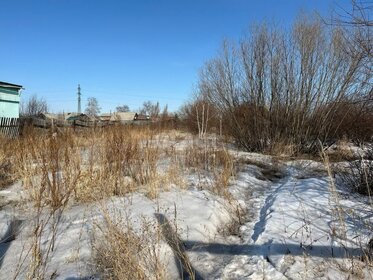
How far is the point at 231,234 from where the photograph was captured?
3.12m

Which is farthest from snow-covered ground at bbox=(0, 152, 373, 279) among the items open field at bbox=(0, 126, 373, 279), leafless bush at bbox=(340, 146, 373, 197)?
leafless bush at bbox=(340, 146, 373, 197)

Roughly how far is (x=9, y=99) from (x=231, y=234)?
1549cm

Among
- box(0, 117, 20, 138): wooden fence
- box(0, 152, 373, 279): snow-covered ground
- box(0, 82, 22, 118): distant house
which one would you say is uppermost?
box(0, 82, 22, 118): distant house

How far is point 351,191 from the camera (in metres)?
4.45

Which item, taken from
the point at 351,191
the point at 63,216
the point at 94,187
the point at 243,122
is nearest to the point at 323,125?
the point at 243,122

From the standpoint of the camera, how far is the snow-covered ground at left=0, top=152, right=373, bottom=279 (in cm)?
227

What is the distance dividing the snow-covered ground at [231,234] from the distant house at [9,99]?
40.1 feet

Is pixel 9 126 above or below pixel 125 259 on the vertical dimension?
above

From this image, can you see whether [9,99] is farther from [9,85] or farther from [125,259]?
[125,259]

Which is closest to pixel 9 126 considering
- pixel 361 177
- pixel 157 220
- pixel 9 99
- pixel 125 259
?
pixel 9 99

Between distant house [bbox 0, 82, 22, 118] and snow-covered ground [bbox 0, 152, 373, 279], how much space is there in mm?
12210

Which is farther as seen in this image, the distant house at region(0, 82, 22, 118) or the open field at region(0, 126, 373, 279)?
the distant house at region(0, 82, 22, 118)

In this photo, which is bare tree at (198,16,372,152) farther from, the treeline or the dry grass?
the dry grass

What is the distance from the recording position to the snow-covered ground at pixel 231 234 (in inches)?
89.3
